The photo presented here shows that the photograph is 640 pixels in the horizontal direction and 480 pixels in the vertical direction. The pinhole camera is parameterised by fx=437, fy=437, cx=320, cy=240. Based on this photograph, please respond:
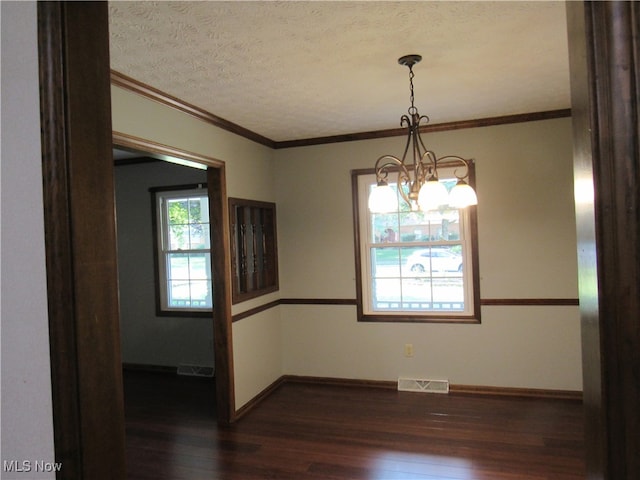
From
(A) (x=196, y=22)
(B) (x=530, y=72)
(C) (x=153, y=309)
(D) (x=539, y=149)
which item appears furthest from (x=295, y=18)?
(C) (x=153, y=309)

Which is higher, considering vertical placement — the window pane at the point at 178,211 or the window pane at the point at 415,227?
the window pane at the point at 178,211

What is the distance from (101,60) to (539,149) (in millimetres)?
3963

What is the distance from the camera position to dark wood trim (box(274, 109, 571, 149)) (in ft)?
12.9

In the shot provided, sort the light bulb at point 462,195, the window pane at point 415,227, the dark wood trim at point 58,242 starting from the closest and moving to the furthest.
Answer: the dark wood trim at point 58,242
the light bulb at point 462,195
the window pane at point 415,227

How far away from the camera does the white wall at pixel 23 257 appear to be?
Result: 2.82 ft

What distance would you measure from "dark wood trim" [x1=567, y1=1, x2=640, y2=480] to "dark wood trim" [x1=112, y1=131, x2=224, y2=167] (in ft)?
7.84

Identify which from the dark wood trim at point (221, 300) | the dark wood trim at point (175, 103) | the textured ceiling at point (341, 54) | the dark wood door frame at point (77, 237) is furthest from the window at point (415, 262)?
the dark wood door frame at point (77, 237)

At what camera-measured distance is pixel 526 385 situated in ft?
13.2

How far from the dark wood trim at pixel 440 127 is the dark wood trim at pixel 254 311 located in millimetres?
1690

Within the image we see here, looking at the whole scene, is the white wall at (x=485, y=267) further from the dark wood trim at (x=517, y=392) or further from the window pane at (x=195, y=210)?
the window pane at (x=195, y=210)

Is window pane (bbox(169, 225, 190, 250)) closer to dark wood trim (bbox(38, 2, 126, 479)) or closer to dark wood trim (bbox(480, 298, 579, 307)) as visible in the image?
dark wood trim (bbox(480, 298, 579, 307))

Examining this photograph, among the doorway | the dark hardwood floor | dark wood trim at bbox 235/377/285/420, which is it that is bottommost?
the dark hardwood floor

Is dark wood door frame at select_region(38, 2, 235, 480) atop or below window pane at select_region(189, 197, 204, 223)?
below

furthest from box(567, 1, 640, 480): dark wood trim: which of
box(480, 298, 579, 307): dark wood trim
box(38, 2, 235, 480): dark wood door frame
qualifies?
box(480, 298, 579, 307): dark wood trim
